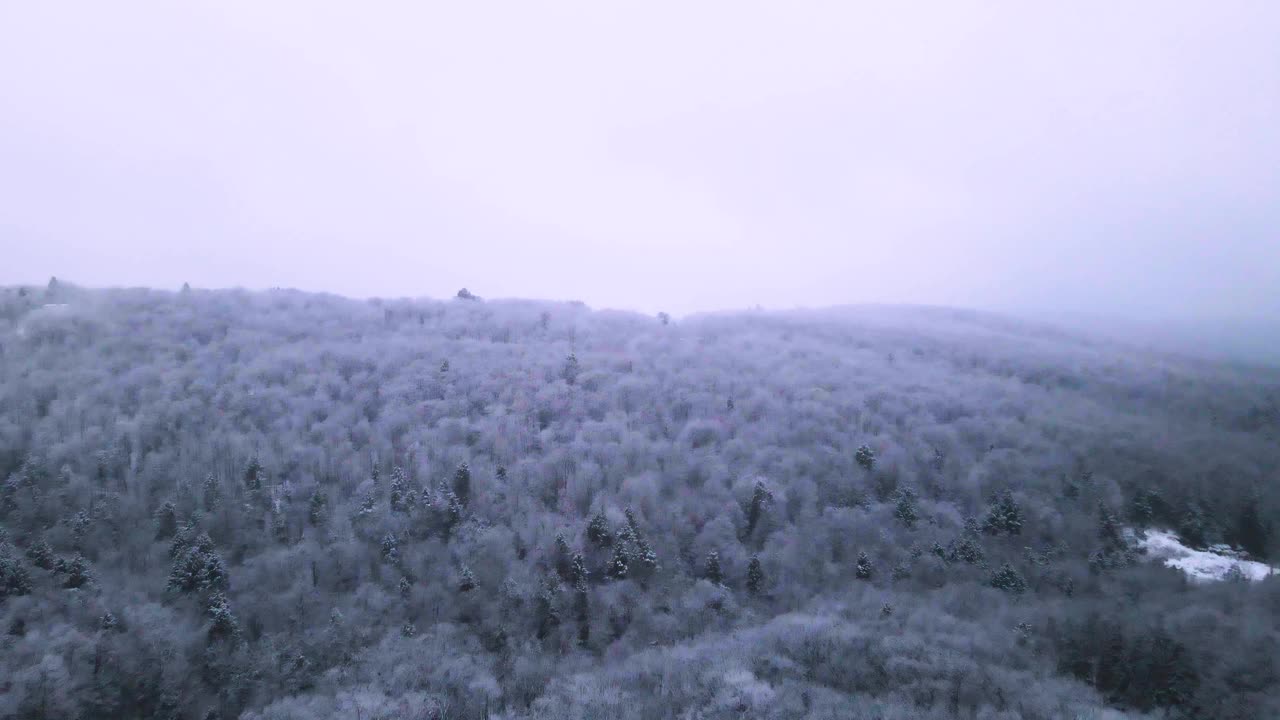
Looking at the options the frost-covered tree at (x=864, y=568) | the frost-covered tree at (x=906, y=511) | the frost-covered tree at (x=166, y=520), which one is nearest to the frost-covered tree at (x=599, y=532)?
the frost-covered tree at (x=864, y=568)

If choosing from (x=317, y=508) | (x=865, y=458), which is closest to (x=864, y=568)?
(x=865, y=458)

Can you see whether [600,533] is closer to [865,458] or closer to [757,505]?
[757,505]

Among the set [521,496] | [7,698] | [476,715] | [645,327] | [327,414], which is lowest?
[476,715]

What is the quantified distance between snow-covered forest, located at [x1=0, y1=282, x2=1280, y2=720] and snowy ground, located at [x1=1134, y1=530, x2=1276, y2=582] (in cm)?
37

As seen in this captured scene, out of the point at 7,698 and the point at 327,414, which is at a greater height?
the point at 327,414

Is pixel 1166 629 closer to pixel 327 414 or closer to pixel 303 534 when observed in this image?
pixel 303 534

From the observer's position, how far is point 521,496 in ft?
65.5

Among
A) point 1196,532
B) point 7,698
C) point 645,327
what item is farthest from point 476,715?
point 645,327

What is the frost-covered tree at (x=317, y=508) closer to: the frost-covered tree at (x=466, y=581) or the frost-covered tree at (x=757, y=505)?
the frost-covered tree at (x=466, y=581)

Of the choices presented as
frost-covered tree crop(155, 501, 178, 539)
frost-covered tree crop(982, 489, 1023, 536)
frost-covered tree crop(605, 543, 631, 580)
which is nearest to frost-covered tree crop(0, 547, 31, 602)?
frost-covered tree crop(155, 501, 178, 539)

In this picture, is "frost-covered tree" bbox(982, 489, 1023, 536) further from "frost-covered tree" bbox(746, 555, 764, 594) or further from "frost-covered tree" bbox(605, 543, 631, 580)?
"frost-covered tree" bbox(605, 543, 631, 580)

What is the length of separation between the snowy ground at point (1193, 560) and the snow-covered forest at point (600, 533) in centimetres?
37

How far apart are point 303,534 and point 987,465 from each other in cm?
2341

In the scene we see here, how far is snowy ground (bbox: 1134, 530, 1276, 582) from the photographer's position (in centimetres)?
1554
